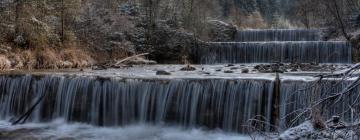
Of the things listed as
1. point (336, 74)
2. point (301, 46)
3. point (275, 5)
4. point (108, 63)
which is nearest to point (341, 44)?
point (301, 46)

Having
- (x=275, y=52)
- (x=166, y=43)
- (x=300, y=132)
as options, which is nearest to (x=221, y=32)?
(x=166, y=43)

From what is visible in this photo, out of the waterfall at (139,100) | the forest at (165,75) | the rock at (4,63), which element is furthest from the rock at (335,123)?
the rock at (4,63)

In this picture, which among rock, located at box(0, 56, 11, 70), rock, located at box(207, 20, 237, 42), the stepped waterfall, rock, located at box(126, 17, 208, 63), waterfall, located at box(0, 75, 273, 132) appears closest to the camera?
the stepped waterfall

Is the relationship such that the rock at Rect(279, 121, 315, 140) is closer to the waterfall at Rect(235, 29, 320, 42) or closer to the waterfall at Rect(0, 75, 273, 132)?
the waterfall at Rect(0, 75, 273, 132)

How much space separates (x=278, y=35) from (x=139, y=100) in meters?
20.1

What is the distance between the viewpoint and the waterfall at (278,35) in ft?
104

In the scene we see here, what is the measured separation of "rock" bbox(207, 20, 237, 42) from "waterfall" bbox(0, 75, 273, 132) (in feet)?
58.4

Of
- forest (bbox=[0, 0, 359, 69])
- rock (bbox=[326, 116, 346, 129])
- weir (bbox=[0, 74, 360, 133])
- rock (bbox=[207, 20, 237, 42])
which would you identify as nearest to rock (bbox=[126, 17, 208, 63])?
forest (bbox=[0, 0, 359, 69])

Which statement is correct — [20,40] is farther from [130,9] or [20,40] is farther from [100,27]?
[130,9]

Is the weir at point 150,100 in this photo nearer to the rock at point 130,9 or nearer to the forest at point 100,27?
the forest at point 100,27

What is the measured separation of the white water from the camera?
11.9 meters

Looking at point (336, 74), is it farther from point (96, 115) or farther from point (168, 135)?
point (96, 115)

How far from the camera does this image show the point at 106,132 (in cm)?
1291

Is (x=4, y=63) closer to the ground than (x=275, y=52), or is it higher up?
closer to the ground
